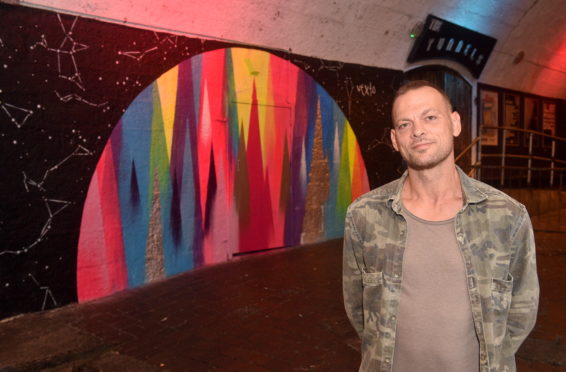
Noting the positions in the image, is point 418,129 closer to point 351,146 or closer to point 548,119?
point 351,146

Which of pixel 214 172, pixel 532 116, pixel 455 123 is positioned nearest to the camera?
pixel 455 123

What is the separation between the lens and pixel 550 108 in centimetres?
1408

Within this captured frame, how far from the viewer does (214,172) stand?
6461 millimetres

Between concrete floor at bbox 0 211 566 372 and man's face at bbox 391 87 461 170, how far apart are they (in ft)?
7.32

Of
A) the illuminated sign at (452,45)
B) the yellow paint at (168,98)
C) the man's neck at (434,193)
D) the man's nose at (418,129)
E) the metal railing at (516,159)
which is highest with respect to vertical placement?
the illuminated sign at (452,45)

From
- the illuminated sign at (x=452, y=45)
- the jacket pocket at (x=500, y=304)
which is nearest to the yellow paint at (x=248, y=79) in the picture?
the illuminated sign at (x=452, y=45)

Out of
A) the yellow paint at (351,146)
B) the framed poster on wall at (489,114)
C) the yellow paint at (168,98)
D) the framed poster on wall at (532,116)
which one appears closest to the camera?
the yellow paint at (168,98)

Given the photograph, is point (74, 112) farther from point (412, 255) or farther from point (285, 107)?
point (412, 255)

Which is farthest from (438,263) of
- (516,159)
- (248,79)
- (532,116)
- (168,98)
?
(532,116)

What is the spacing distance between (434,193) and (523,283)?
0.49 m

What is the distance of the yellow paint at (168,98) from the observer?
5.77 m

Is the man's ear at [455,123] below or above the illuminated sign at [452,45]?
below

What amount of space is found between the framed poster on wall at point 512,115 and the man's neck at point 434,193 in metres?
11.5

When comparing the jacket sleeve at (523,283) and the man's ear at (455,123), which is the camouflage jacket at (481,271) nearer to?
the jacket sleeve at (523,283)
